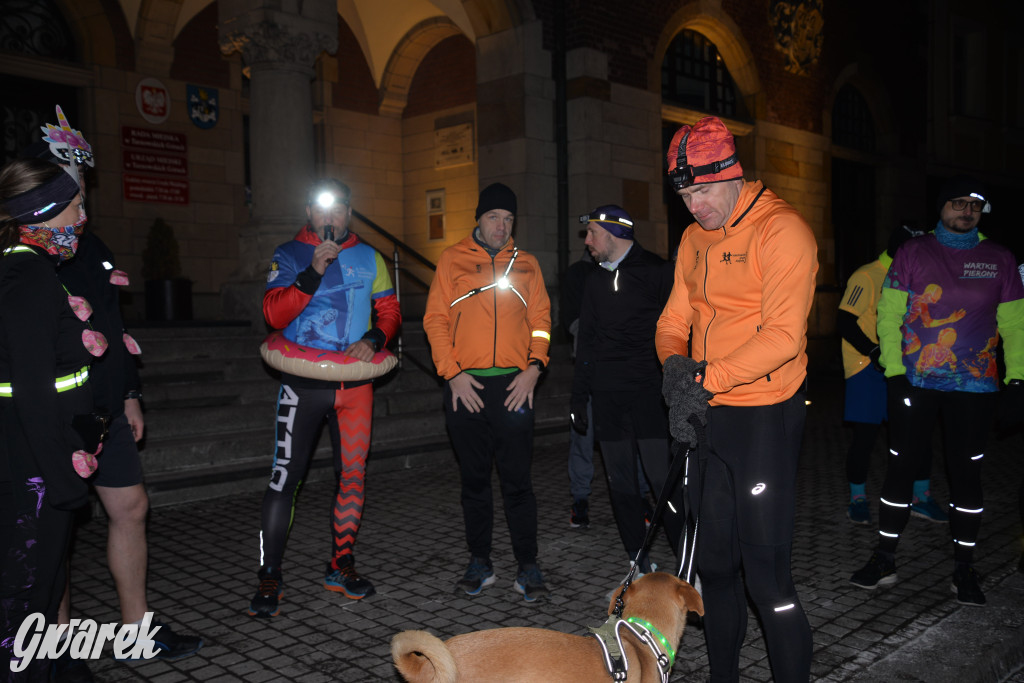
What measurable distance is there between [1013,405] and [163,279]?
12328 millimetres

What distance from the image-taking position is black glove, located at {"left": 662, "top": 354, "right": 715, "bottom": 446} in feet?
9.73

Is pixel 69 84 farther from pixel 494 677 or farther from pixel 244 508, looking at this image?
pixel 494 677

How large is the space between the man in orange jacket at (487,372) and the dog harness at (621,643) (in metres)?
1.95

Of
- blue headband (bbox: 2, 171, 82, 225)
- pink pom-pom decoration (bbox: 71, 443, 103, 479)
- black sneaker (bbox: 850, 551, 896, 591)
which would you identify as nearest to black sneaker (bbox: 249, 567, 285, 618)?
pink pom-pom decoration (bbox: 71, 443, 103, 479)

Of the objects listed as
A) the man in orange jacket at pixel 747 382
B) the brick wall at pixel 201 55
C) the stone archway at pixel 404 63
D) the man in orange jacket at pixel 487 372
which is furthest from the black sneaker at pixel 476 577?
the stone archway at pixel 404 63

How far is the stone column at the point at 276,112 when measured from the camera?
9992mm

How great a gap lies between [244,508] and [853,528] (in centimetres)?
486

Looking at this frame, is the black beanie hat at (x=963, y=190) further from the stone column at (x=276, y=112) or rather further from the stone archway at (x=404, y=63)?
the stone archway at (x=404, y=63)

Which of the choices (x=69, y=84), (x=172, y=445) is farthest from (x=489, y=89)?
(x=172, y=445)

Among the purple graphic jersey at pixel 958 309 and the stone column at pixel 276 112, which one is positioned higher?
the stone column at pixel 276 112

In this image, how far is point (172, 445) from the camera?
7.15m

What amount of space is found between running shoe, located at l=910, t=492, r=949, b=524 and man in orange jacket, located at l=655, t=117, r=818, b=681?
12.4ft

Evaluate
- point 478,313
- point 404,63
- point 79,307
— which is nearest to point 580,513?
point 478,313

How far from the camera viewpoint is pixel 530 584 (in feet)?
15.1
